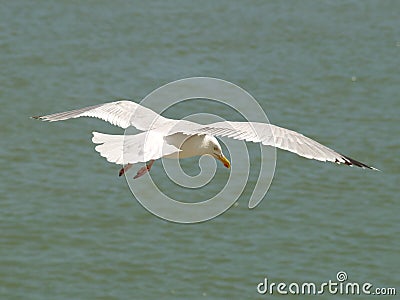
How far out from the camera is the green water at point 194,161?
50.7ft

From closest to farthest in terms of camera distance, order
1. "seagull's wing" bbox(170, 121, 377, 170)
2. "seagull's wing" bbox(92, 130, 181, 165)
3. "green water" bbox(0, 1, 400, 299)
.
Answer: "seagull's wing" bbox(170, 121, 377, 170) → "seagull's wing" bbox(92, 130, 181, 165) → "green water" bbox(0, 1, 400, 299)

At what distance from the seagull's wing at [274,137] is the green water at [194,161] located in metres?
6.72

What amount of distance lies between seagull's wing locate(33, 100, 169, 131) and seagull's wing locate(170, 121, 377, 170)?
20.0 inches

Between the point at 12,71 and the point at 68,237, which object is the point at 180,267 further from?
the point at 12,71

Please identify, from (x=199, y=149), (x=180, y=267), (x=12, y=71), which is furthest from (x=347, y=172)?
(x=199, y=149)

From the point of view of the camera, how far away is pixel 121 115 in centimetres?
955

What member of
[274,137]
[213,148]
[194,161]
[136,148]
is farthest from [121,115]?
[194,161]

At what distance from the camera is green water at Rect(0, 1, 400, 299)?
15.4 meters

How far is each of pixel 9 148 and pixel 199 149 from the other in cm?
991

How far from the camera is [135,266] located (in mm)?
15469

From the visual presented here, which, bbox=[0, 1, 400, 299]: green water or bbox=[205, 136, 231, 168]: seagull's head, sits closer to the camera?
bbox=[205, 136, 231, 168]: seagull's head

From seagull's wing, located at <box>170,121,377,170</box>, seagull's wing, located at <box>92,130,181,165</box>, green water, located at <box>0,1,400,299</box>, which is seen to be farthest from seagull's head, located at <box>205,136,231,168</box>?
green water, located at <box>0,1,400,299</box>

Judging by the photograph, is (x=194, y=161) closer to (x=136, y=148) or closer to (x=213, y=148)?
(x=213, y=148)

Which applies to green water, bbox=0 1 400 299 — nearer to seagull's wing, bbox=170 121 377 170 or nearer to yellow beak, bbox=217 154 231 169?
yellow beak, bbox=217 154 231 169
